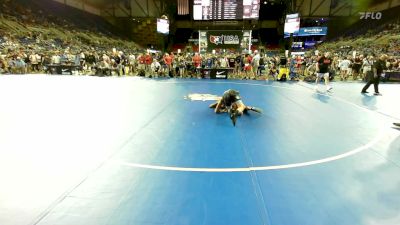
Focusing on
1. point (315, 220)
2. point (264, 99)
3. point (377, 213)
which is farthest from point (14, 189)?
point (264, 99)

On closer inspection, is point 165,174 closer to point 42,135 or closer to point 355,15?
point 42,135

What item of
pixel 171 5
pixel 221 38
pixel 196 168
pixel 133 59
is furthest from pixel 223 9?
pixel 196 168

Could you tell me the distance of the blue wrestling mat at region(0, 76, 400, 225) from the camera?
300 cm

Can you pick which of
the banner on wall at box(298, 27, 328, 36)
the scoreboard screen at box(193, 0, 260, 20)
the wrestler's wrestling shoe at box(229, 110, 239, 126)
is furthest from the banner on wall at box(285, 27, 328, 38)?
the wrestler's wrestling shoe at box(229, 110, 239, 126)

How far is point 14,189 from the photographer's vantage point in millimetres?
3424

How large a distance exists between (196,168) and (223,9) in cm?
2397

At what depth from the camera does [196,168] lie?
4.09m

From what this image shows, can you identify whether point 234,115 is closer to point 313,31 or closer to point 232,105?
point 232,105

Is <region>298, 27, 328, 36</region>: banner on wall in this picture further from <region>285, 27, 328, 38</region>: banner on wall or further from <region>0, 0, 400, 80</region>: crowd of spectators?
<region>0, 0, 400, 80</region>: crowd of spectators

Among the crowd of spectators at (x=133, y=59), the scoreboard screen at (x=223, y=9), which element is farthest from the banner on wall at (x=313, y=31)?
the scoreboard screen at (x=223, y=9)

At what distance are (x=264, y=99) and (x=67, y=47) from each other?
78.3ft

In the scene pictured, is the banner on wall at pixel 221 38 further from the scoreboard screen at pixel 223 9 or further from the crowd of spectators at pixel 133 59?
the crowd of spectators at pixel 133 59

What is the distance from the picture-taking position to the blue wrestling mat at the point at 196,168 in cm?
300

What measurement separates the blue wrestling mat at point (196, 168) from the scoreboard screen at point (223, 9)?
19.9 metres
